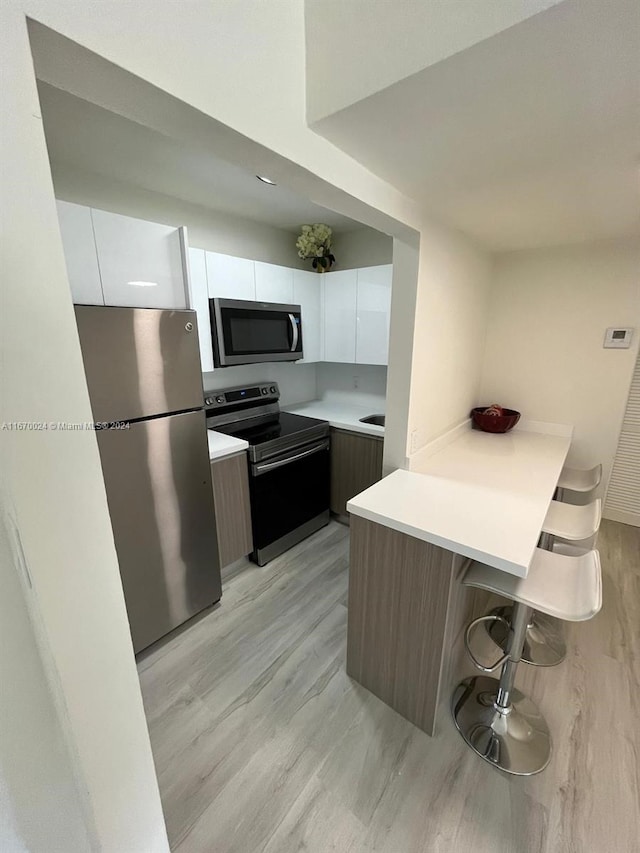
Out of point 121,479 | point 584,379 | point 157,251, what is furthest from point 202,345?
point 584,379

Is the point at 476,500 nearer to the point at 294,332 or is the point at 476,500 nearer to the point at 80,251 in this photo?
the point at 294,332

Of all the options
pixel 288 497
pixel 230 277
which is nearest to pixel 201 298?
pixel 230 277

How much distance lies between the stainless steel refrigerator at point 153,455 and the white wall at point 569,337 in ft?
7.05

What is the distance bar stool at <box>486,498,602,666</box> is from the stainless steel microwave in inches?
74.0

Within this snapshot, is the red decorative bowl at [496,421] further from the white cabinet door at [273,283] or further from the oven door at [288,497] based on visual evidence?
the white cabinet door at [273,283]

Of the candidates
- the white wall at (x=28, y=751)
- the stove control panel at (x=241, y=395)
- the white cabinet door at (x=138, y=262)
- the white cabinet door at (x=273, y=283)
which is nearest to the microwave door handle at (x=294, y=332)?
the white cabinet door at (x=273, y=283)

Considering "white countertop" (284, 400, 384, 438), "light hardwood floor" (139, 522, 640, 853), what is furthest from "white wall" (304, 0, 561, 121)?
"light hardwood floor" (139, 522, 640, 853)

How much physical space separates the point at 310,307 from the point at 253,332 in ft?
2.26

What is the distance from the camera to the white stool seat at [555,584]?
1.06 m

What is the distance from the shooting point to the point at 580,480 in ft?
6.40

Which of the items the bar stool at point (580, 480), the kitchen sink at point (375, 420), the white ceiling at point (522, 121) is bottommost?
the bar stool at point (580, 480)

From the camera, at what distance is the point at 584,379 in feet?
7.55

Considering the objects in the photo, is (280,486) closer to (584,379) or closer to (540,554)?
(540,554)

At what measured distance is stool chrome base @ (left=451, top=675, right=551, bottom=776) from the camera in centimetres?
129
